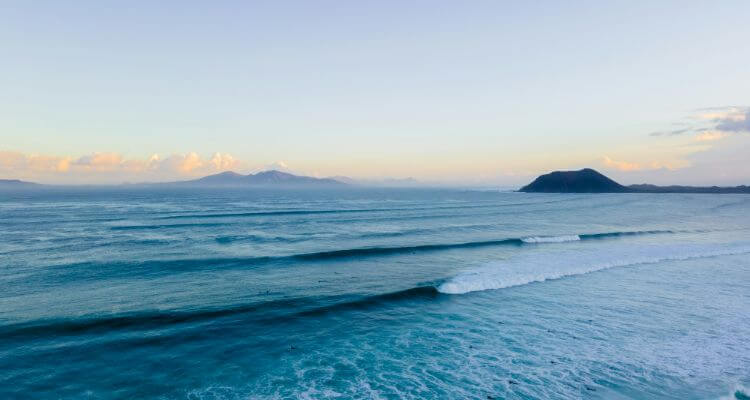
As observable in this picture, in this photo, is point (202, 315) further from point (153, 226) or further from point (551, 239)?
point (551, 239)

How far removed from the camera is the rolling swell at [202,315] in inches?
681

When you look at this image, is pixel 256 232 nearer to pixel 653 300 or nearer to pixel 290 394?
pixel 290 394

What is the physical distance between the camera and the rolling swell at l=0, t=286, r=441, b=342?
56.7 ft

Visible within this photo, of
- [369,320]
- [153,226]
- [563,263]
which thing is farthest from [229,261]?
[563,263]

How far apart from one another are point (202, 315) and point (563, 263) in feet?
93.0

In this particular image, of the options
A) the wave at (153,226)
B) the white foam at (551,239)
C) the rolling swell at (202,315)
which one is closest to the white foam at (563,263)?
the rolling swell at (202,315)

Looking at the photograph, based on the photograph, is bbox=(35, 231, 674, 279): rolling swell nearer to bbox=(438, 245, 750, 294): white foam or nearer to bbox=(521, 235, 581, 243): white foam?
bbox=(521, 235, 581, 243): white foam

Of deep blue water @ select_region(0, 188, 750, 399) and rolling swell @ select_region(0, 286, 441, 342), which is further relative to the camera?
rolling swell @ select_region(0, 286, 441, 342)

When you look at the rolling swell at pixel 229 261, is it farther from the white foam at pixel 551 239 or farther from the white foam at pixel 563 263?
the white foam at pixel 563 263

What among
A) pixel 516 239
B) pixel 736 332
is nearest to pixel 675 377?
pixel 736 332

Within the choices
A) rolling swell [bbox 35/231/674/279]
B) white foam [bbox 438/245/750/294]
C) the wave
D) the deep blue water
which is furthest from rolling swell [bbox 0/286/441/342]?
the wave

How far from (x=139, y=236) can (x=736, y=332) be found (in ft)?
167

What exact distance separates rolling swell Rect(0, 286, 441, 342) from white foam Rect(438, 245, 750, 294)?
3851mm

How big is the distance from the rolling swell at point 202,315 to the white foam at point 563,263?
3851 millimetres
